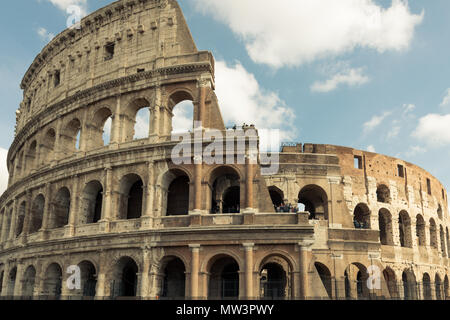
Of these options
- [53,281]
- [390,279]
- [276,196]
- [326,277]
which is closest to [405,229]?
[390,279]

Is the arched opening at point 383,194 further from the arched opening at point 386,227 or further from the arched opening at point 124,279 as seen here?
the arched opening at point 124,279

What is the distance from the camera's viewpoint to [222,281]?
64.8 feet

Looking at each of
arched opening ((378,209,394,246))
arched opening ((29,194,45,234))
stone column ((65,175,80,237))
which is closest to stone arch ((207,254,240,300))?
stone column ((65,175,80,237))

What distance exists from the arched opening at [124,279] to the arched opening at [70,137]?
8293 millimetres

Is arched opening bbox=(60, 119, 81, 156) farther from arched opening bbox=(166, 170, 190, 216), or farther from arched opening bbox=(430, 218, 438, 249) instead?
arched opening bbox=(430, 218, 438, 249)

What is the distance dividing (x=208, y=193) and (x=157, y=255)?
12.1ft

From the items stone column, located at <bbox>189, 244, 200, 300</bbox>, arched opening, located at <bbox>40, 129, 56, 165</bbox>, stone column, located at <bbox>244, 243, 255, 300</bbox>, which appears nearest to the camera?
stone column, located at <bbox>244, 243, 255, 300</bbox>

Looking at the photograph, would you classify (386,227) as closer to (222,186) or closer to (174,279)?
(222,186)

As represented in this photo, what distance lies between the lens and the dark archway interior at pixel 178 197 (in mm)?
21984

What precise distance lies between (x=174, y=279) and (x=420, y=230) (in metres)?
20.3

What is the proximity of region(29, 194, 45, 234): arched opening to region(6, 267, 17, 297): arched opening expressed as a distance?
113 inches

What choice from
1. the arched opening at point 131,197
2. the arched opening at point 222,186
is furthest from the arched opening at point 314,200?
the arched opening at point 131,197

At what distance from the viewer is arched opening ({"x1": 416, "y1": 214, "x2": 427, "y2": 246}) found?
3161 centimetres
